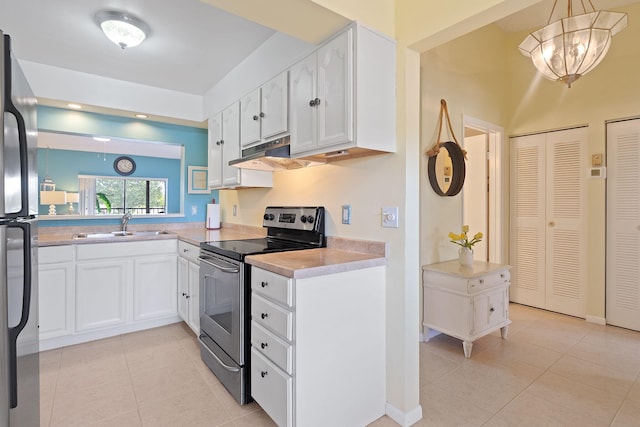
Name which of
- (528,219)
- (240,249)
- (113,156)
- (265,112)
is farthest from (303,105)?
(113,156)

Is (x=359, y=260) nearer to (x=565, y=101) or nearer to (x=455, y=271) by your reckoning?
(x=455, y=271)

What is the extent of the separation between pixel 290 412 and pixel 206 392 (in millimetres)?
855

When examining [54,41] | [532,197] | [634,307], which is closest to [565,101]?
[532,197]

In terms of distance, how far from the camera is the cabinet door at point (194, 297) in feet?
8.85

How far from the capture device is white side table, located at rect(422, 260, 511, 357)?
2.59 meters

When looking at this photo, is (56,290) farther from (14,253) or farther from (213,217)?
(14,253)

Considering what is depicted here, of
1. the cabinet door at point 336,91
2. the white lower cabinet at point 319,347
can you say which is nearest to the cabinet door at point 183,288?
the white lower cabinet at point 319,347

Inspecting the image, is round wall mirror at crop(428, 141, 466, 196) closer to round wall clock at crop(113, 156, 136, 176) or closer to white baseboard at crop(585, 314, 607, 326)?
white baseboard at crop(585, 314, 607, 326)

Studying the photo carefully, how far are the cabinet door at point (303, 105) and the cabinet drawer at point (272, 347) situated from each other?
1116 mm

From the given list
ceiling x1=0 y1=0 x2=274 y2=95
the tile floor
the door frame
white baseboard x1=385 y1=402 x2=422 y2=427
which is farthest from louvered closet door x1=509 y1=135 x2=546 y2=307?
ceiling x1=0 y1=0 x2=274 y2=95

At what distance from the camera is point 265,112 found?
2514mm

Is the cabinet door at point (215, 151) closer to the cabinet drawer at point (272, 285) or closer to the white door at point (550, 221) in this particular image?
the cabinet drawer at point (272, 285)

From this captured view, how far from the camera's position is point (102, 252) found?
2.92m

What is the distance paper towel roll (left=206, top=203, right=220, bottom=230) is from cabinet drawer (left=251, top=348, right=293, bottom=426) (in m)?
2.38
